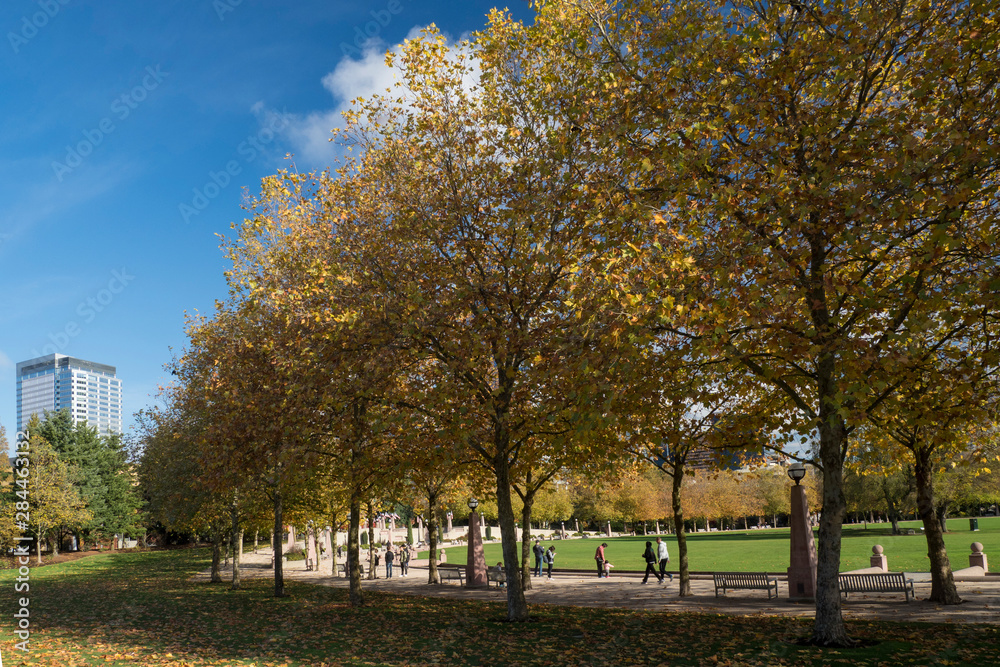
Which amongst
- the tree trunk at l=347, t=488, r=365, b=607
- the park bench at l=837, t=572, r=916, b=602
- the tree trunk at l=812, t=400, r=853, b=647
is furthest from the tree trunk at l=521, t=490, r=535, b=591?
the tree trunk at l=812, t=400, r=853, b=647

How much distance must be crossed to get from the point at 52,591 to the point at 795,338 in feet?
106

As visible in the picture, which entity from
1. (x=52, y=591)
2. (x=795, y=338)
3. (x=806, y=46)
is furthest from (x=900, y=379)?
(x=52, y=591)

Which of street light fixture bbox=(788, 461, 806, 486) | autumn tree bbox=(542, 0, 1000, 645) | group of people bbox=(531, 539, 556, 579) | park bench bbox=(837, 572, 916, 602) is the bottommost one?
group of people bbox=(531, 539, 556, 579)

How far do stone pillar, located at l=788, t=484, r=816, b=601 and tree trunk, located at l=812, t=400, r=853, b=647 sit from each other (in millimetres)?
7511

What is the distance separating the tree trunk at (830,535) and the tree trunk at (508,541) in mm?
6885

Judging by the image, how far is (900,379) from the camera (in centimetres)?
1134

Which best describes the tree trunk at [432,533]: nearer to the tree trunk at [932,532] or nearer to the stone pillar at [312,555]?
the stone pillar at [312,555]

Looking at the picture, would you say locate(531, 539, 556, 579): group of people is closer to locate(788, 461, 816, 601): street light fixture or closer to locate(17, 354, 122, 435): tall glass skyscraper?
locate(788, 461, 816, 601): street light fixture

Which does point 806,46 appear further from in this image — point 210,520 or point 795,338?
point 210,520

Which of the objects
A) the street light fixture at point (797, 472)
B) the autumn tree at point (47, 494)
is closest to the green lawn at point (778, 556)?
the street light fixture at point (797, 472)

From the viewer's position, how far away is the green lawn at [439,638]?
1135 cm

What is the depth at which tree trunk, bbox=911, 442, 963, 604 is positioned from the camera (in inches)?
648

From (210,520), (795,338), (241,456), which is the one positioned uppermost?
(795,338)

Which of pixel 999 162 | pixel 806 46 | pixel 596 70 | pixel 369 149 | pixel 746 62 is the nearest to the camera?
pixel 999 162
